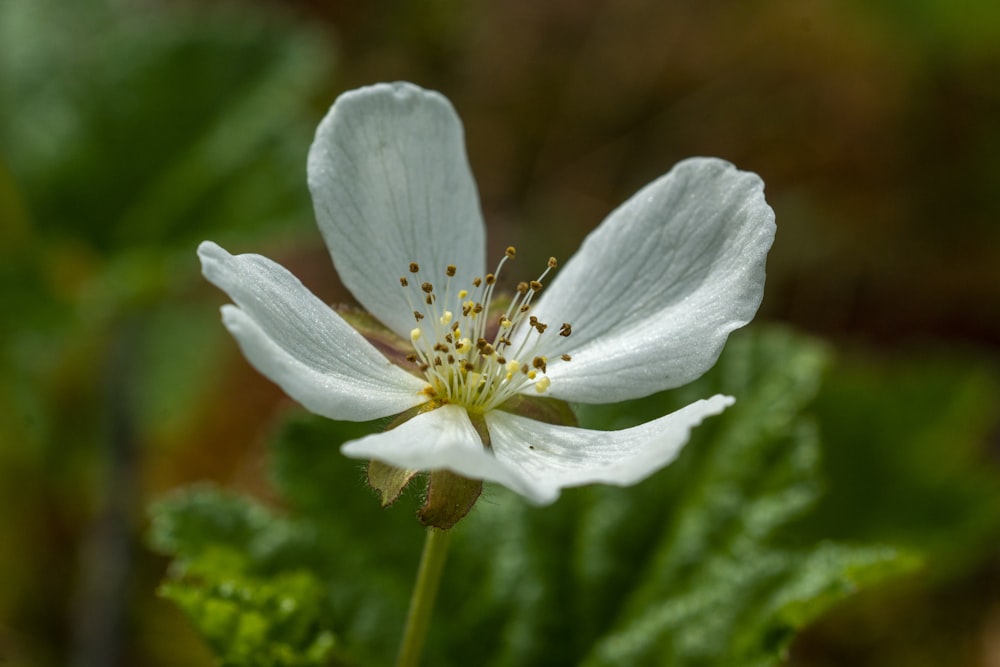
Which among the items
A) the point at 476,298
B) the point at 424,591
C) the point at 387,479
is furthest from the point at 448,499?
the point at 476,298

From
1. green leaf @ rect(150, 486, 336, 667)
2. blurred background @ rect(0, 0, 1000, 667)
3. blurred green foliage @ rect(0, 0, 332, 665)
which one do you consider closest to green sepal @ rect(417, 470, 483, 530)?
green leaf @ rect(150, 486, 336, 667)

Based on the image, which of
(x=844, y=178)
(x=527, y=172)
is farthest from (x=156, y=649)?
(x=844, y=178)

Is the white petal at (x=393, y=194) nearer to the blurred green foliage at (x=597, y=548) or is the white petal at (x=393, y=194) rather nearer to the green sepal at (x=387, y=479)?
the green sepal at (x=387, y=479)

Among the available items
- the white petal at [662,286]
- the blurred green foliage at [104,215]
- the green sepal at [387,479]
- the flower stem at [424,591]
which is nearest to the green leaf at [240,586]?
the flower stem at [424,591]

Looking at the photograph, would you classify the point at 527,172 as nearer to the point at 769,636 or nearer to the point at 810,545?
the point at 810,545

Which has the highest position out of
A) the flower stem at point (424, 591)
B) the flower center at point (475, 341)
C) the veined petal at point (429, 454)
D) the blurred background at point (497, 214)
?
the veined petal at point (429, 454)
